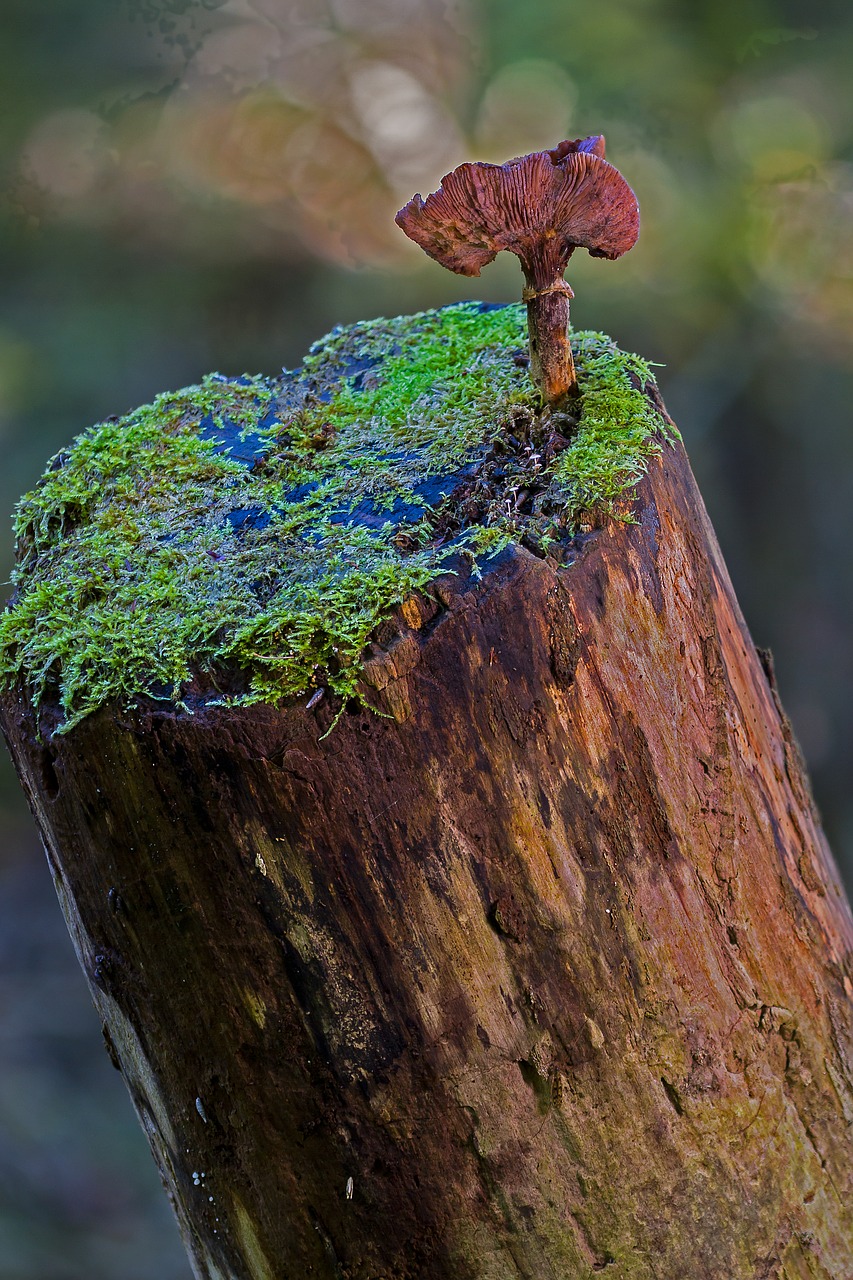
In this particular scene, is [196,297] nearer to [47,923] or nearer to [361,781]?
[47,923]

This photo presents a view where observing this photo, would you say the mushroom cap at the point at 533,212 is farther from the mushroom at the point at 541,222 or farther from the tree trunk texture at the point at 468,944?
the tree trunk texture at the point at 468,944

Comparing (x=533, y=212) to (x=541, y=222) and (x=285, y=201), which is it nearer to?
(x=541, y=222)

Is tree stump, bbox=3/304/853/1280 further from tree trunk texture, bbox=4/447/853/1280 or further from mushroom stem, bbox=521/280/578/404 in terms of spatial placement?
mushroom stem, bbox=521/280/578/404

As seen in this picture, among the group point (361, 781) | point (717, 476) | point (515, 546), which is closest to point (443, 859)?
point (361, 781)

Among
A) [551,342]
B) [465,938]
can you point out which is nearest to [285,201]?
[551,342]

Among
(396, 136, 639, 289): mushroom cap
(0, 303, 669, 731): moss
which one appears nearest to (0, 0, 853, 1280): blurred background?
(0, 303, 669, 731): moss
